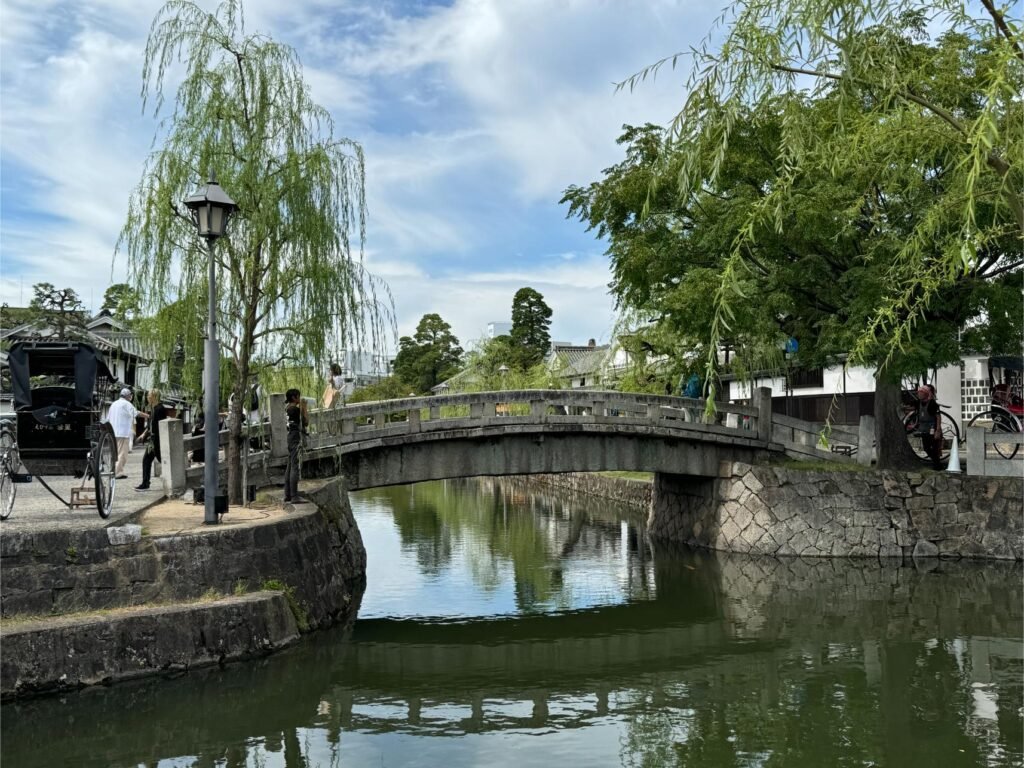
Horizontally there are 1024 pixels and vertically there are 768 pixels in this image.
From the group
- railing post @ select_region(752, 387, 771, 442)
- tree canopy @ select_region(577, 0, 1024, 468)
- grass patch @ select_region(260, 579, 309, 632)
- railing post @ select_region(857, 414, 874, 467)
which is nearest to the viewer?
tree canopy @ select_region(577, 0, 1024, 468)

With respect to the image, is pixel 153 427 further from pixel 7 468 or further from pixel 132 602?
pixel 132 602

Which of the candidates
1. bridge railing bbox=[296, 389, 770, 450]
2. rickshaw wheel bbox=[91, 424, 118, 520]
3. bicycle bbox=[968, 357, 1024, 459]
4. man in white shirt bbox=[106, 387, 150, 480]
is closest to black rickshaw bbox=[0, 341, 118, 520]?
rickshaw wheel bbox=[91, 424, 118, 520]

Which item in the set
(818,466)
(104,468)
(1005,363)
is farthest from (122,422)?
(1005,363)

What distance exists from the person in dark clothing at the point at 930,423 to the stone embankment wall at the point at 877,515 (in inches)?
83.9

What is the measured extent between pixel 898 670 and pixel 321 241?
960 centimetres

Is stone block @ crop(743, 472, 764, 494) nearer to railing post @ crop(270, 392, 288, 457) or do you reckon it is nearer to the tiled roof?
railing post @ crop(270, 392, 288, 457)

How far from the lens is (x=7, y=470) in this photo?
33.2 feet

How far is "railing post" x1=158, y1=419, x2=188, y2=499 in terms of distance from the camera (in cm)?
1295

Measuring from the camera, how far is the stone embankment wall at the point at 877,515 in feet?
57.0

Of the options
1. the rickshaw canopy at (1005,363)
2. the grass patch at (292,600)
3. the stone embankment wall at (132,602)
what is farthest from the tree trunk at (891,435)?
the stone embankment wall at (132,602)

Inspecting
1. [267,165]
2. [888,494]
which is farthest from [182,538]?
[888,494]

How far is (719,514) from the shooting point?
1942 centimetres

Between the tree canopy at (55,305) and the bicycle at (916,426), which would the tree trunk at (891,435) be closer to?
the bicycle at (916,426)

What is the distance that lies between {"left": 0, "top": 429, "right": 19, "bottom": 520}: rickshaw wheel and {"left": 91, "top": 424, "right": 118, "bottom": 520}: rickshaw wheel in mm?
868
